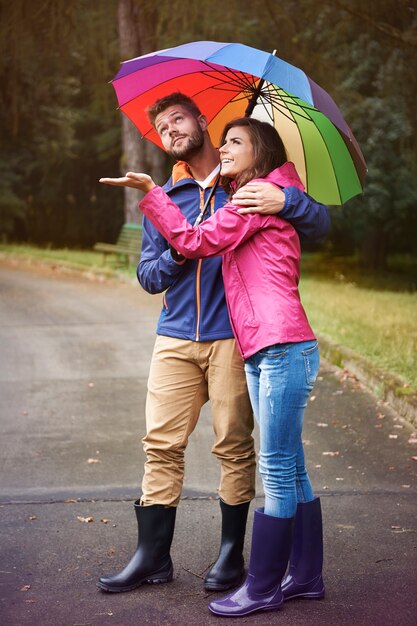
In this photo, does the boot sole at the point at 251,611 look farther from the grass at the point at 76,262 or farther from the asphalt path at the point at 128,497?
the grass at the point at 76,262

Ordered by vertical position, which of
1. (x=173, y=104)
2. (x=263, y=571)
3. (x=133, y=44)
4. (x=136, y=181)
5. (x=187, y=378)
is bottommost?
(x=263, y=571)

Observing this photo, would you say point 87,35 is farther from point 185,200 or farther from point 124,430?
point 185,200

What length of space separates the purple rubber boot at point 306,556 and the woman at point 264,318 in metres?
0.10

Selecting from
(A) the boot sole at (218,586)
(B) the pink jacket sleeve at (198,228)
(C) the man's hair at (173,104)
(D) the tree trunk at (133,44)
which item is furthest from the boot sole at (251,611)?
(D) the tree trunk at (133,44)

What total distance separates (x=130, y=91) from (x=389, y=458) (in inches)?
124

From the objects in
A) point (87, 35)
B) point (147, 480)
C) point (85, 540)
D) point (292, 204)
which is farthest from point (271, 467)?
point (87, 35)

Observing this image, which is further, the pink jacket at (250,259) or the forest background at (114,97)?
the forest background at (114,97)

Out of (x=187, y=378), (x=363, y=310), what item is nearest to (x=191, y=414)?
(x=187, y=378)

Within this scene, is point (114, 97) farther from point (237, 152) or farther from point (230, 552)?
point (230, 552)

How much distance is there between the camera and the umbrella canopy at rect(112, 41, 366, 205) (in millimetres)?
4051

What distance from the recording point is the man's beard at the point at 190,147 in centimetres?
414

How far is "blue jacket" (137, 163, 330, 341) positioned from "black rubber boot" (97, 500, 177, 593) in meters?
0.76

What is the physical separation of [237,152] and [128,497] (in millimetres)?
2533

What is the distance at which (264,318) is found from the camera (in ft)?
12.3
